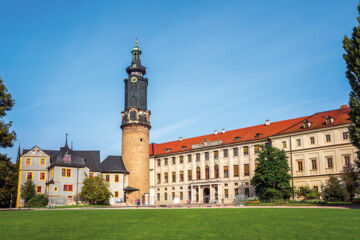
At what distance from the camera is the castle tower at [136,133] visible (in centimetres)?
6912

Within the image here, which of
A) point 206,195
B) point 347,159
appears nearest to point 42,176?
point 206,195

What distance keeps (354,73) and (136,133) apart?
45858 mm

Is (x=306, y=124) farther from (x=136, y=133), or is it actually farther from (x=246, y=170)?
(x=136, y=133)

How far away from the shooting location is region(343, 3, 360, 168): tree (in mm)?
31156

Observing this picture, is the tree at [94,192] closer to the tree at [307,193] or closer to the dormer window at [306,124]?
the tree at [307,193]

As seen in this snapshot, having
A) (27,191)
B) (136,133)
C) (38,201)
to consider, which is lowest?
(38,201)

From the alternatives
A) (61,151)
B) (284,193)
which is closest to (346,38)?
(284,193)

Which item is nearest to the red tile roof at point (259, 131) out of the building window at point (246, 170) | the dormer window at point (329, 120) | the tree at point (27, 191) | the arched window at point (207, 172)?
the dormer window at point (329, 120)

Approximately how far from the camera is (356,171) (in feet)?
143

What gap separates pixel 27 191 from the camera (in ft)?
197

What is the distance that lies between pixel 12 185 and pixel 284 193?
49191 millimetres

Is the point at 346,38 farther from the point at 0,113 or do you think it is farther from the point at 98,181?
the point at 98,181

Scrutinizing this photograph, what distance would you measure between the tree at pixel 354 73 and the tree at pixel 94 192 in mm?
39658

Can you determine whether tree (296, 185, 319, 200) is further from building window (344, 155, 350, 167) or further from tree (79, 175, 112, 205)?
tree (79, 175, 112, 205)
